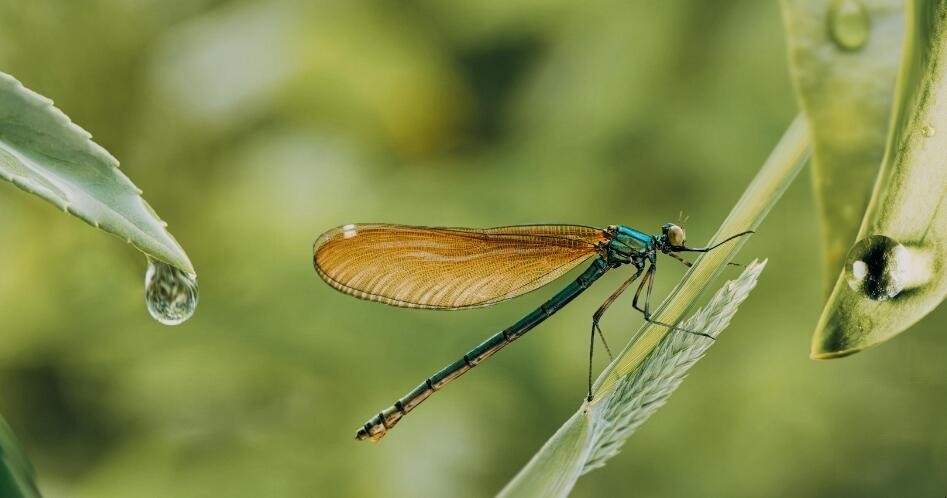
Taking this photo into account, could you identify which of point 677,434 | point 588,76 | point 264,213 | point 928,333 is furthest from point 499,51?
point 928,333

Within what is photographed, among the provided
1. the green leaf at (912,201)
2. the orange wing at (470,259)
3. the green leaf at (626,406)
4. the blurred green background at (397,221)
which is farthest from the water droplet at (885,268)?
the blurred green background at (397,221)

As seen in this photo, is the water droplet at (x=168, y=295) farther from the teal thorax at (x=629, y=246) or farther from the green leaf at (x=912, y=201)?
the teal thorax at (x=629, y=246)

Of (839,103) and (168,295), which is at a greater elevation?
(168,295)

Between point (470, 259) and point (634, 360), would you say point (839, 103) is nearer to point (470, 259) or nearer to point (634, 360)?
point (634, 360)

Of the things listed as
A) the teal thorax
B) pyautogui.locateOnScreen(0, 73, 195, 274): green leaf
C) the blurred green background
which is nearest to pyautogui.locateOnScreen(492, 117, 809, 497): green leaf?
pyautogui.locateOnScreen(0, 73, 195, 274): green leaf

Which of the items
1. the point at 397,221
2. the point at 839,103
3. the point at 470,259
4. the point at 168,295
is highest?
the point at 397,221

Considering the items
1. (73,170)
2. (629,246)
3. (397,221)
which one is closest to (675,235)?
(629,246)

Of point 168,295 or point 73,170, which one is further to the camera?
point 168,295
